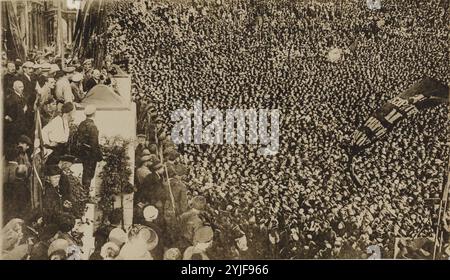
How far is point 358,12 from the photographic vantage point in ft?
5.29

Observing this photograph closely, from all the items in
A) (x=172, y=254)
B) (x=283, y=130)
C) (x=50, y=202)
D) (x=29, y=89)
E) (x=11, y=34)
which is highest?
(x=11, y=34)

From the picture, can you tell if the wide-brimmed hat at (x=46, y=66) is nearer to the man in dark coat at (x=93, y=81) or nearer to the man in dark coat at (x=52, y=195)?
the man in dark coat at (x=93, y=81)

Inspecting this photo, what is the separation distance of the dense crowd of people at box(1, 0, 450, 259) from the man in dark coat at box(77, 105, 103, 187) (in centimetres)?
14

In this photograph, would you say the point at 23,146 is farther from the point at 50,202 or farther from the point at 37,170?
the point at 50,202

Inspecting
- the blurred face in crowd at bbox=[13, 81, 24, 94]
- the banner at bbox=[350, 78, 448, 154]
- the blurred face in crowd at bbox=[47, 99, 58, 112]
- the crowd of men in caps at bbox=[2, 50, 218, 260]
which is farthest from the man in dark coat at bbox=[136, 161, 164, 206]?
the banner at bbox=[350, 78, 448, 154]

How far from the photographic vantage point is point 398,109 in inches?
63.6

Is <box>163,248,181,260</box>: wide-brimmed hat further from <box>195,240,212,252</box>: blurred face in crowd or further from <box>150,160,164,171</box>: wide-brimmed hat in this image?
<box>150,160,164,171</box>: wide-brimmed hat

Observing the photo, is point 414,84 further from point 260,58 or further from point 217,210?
point 217,210

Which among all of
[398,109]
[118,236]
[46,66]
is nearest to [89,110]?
[46,66]

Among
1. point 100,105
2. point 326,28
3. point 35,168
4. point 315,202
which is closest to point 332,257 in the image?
point 315,202

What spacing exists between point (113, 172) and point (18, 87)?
1.34ft

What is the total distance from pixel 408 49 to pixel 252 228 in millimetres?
776
